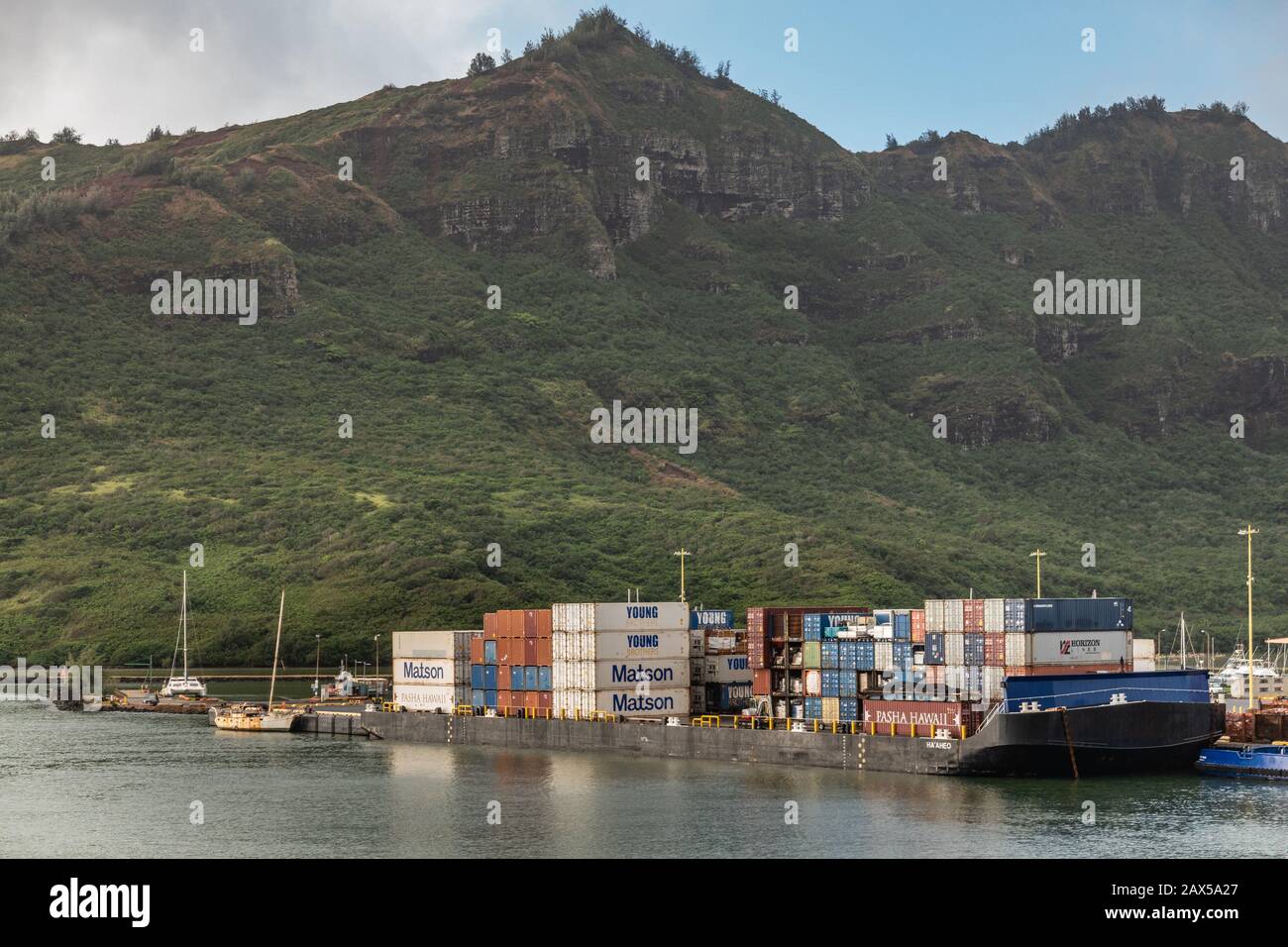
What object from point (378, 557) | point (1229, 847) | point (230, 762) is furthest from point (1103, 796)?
point (378, 557)

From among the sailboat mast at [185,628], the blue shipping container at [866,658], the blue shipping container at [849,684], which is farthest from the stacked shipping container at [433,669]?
the sailboat mast at [185,628]

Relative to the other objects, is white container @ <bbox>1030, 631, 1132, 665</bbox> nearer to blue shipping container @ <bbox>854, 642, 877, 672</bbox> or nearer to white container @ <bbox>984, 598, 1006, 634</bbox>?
white container @ <bbox>984, 598, 1006, 634</bbox>

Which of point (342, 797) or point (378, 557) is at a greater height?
point (378, 557)

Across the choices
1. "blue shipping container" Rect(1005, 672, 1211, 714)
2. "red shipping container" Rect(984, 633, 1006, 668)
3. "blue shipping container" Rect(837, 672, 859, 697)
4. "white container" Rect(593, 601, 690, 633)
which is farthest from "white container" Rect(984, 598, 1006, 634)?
"white container" Rect(593, 601, 690, 633)

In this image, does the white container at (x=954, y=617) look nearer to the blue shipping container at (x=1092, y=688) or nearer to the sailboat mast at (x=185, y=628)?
the blue shipping container at (x=1092, y=688)

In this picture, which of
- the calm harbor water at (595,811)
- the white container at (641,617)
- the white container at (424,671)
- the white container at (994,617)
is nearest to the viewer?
the calm harbor water at (595,811)
